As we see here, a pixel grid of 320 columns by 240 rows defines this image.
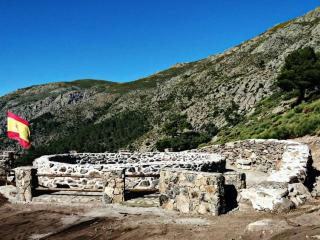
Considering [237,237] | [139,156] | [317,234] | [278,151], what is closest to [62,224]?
[237,237]

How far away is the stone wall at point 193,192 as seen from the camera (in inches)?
471

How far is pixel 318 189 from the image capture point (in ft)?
51.3

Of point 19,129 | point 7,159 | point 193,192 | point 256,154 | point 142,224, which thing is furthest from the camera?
point 256,154

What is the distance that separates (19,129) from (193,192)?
492 inches

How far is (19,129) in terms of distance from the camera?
69.8 ft

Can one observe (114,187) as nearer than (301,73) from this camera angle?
Yes

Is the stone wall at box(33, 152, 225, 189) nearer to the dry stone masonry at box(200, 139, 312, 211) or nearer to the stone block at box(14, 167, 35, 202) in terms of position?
the stone block at box(14, 167, 35, 202)

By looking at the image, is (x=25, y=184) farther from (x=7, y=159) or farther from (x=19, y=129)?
(x=7, y=159)

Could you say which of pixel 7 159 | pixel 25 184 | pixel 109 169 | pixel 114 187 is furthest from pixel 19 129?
pixel 114 187

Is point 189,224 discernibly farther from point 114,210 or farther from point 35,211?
point 35,211

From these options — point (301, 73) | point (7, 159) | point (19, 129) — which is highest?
point (301, 73)

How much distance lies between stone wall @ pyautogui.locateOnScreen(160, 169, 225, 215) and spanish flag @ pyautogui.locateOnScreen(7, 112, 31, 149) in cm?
1093

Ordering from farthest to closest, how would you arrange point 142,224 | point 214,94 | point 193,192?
point 214,94 → point 193,192 → point 142,224

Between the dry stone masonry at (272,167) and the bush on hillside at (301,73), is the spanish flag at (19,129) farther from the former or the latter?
the bush on hillside at (301,73)
